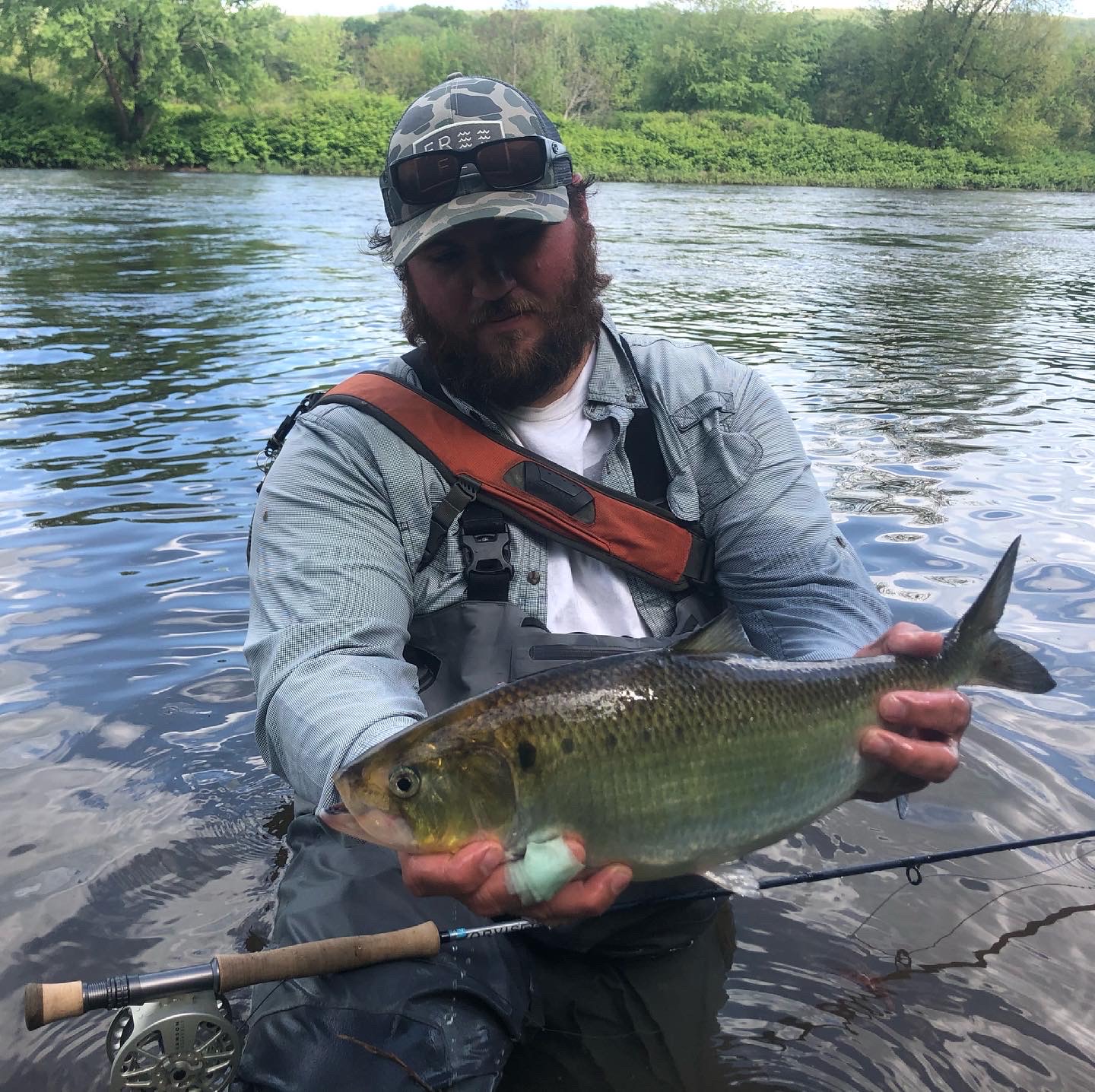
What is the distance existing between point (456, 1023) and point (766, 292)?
16.2 m

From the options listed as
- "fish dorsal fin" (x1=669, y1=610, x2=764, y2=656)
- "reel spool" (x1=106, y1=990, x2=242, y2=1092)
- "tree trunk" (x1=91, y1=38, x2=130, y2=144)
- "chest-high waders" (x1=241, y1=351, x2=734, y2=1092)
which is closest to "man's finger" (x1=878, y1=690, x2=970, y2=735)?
"fish dorsal fin" (x1=669, y1=610, x2=764, y2=656)

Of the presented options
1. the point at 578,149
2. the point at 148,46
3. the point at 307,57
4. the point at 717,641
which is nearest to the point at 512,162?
the point at 717,641

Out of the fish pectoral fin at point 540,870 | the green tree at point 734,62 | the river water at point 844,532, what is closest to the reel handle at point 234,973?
the fish pectoral fin at point 540,870

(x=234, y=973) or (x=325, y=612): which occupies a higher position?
(x=325, y=612)

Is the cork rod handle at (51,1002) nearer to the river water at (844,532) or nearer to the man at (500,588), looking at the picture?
the man at (500,588)

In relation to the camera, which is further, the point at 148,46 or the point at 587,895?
the point at 148,46

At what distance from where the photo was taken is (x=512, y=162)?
10.9 ft

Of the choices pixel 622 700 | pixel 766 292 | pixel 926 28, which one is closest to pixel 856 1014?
pixel 622 700

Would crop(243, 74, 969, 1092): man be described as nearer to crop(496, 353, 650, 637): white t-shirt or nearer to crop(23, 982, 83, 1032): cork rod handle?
crop(496, 353, 650, 637): white t-shirt

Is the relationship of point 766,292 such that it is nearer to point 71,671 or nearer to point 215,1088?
point 71,671

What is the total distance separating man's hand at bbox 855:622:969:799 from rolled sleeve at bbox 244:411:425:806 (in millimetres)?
1087

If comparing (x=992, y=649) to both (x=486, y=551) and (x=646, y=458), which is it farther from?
(x=486, y=551)

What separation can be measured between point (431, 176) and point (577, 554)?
1252mm

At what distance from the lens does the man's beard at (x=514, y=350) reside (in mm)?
3350
